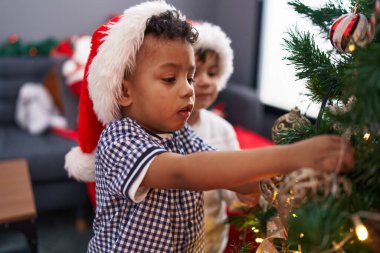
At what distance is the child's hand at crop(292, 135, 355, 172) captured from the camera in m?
0.40

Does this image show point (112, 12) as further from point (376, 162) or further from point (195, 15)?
point (376, 162)

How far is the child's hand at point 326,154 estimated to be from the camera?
40cm

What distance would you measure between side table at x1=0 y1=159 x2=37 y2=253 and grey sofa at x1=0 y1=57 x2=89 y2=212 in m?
0.36

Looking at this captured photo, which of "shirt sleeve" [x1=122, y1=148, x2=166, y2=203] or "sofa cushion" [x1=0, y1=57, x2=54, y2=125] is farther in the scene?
"sofa cushion" [x1=0, y1=57, x2=54, y2=125]


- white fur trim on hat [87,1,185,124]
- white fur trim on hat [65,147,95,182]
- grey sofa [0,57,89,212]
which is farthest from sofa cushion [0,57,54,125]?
white fur trim on hat [87,1,185,124]

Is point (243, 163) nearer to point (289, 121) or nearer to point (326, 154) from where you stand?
point (326, 154)

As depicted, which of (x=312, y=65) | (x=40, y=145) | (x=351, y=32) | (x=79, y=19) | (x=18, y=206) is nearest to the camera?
(x=351, y=32)

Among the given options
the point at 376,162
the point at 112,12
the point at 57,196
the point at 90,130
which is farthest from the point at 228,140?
the point at 112,12

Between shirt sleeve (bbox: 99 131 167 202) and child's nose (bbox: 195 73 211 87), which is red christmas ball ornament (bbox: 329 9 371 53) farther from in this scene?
child's nose (bbox: 195 73 211 87)

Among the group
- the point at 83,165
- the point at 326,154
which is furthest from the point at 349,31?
the point at 83,165

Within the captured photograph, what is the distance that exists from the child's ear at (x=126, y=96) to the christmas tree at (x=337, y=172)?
29cm

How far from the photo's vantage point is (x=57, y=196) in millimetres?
2328

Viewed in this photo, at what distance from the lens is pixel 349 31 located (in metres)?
0.51

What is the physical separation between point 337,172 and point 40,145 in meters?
2.26
